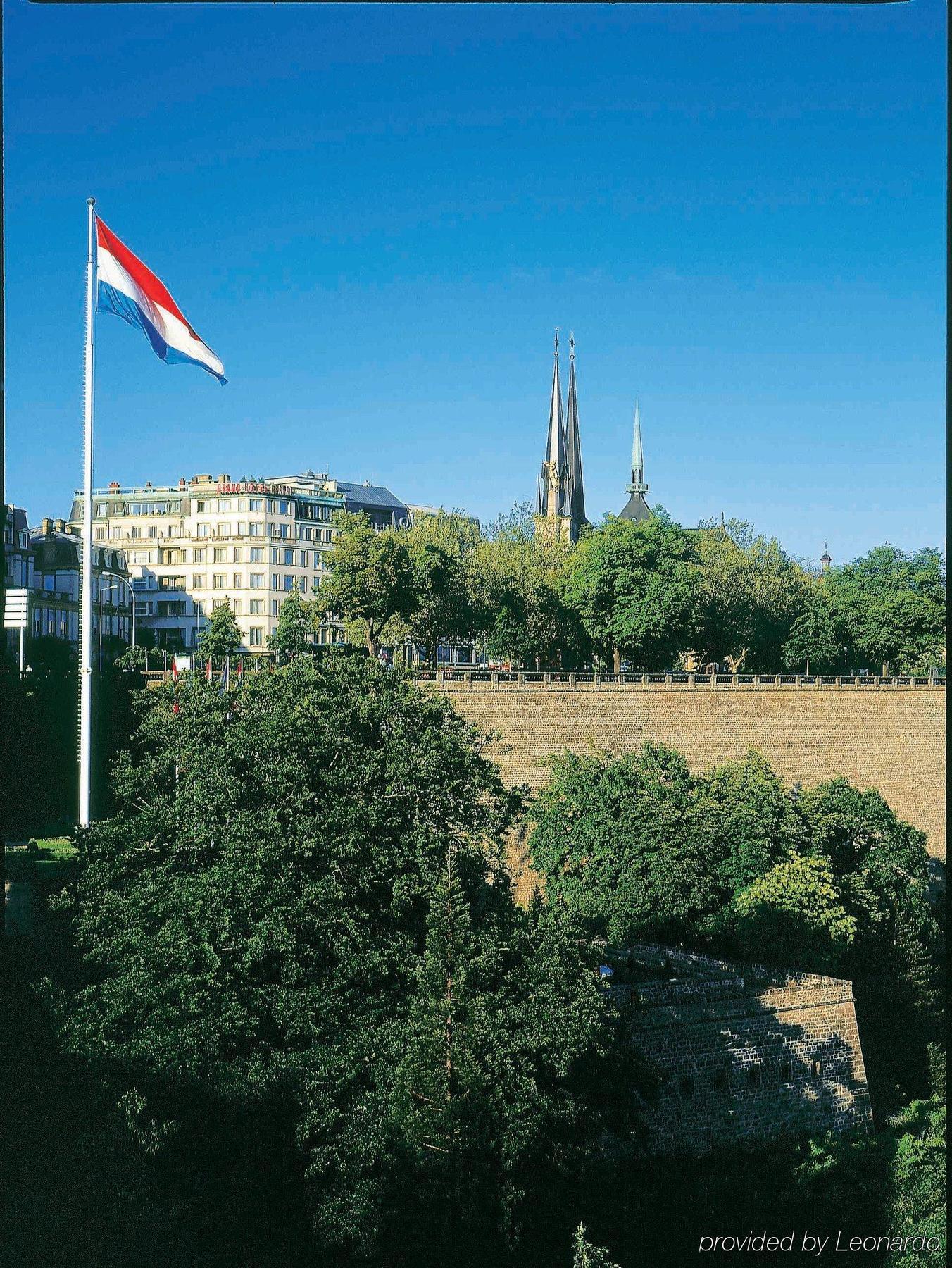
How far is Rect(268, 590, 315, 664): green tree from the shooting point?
36.9m

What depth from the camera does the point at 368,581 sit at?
46.8 meters

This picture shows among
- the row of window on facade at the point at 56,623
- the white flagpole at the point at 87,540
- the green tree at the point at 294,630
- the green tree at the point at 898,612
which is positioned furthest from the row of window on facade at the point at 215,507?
the white flagpole at the point at 87,540

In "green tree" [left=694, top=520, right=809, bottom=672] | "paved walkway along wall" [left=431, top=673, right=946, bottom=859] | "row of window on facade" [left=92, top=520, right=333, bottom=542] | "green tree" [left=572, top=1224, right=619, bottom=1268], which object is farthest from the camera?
"row of window on facade" [left=92, top=520, right=333, bottom=542]

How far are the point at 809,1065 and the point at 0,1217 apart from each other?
539 inches

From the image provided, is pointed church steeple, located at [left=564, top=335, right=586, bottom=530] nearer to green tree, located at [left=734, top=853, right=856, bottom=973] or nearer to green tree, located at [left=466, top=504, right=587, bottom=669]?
green tree, located at [left=466, top=504, right=587, bottom=669]

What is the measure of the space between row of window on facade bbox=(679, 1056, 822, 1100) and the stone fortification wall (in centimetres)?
1

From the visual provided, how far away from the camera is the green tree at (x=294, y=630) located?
36.9 meters

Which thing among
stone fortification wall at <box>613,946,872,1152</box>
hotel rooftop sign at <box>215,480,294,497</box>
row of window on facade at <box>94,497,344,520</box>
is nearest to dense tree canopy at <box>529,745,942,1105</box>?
stone fortification wall at <box>613,946,872,1152</box>

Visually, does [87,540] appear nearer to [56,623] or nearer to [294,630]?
[294,630]

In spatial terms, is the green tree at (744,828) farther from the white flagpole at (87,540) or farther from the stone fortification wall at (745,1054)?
the white flagpole at (87,540)

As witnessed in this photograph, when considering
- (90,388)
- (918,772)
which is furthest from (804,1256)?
(918,772)

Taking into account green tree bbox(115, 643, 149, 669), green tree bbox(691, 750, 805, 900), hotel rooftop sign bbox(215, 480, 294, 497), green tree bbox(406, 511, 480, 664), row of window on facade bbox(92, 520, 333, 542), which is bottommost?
green tree bbox(691, 750, 805, 900)

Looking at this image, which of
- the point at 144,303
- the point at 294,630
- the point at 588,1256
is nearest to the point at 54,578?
the point at 294,630

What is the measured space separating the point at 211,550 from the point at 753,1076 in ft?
168
